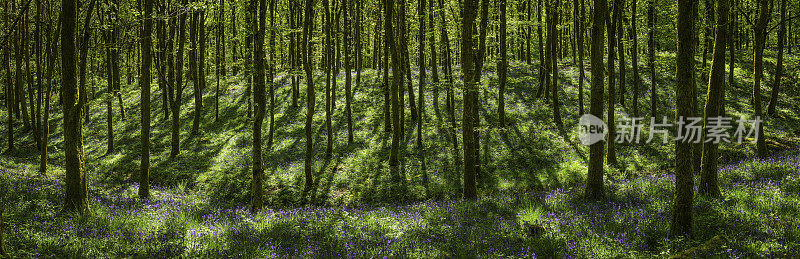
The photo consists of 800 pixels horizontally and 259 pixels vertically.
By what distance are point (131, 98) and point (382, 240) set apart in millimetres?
41617

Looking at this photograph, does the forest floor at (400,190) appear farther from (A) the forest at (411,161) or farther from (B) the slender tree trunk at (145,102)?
(B) the slender tree trunk at (145,102)

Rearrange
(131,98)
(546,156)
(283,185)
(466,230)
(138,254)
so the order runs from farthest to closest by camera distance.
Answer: (131,98)
(546,156)
(283,185)
(466,230)
(138,254)

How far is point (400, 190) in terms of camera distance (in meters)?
16.8

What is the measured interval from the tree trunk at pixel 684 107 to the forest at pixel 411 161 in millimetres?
32

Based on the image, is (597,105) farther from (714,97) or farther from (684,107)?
(684,107)

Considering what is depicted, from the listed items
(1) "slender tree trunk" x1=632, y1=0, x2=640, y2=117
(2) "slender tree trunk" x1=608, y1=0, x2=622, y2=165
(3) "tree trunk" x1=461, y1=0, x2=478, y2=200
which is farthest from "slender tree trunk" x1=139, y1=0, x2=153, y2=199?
(1) "slender tree trunk" x1=632, y1=0, x2=640, y2=117

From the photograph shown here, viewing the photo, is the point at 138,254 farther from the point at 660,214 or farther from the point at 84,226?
the point at 660,214

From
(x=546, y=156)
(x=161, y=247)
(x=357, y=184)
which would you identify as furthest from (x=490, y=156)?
(x=161, y=247)

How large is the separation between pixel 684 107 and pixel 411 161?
14228mm

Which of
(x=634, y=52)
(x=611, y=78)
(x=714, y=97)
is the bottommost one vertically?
(x=714, y=97)

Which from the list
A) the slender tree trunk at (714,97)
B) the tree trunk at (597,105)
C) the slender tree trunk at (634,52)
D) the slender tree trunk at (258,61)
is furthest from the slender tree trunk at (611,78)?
the slender tree trunk at (258,61)

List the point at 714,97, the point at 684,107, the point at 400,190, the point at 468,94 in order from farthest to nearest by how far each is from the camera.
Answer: the point at 400,190, the point at 468,94, the point at 714,97, the point at 684,107

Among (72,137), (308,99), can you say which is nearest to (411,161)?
(308,99)

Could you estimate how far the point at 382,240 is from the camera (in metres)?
7.55
